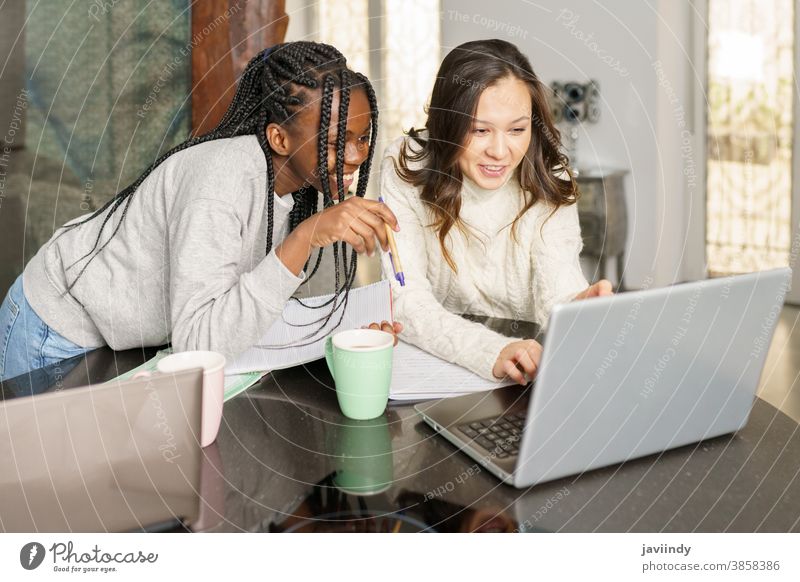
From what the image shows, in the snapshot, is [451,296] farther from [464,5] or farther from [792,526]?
[464,5]

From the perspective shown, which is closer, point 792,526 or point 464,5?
point 792,526

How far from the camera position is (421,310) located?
110 cm

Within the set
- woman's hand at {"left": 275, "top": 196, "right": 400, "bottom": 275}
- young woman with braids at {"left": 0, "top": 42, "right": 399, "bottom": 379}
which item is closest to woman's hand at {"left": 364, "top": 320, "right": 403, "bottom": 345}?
young woman with braids at {"left": 0, "top": 42, "right": 399, "bottom": 379}

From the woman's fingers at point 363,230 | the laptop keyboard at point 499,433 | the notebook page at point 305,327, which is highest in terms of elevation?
the woman's fingers at point 363,230

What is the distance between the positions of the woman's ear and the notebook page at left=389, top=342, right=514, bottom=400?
31cm

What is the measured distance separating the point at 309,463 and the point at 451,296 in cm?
71

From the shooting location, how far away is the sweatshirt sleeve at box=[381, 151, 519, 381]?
0.95m

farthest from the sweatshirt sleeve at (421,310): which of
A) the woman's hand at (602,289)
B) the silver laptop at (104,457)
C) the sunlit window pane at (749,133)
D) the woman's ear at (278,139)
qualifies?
the sunlit window pane at (749,133)

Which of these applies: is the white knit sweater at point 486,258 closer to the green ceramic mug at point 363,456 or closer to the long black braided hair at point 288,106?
the long black braided hair at point 288,106

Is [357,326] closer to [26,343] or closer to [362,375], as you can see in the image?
[362,375]

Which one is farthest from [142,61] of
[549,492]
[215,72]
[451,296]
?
[549,492]

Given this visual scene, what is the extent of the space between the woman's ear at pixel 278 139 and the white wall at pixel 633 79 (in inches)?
92.7

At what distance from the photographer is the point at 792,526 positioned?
62cm

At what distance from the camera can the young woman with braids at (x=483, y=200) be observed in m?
1.17
